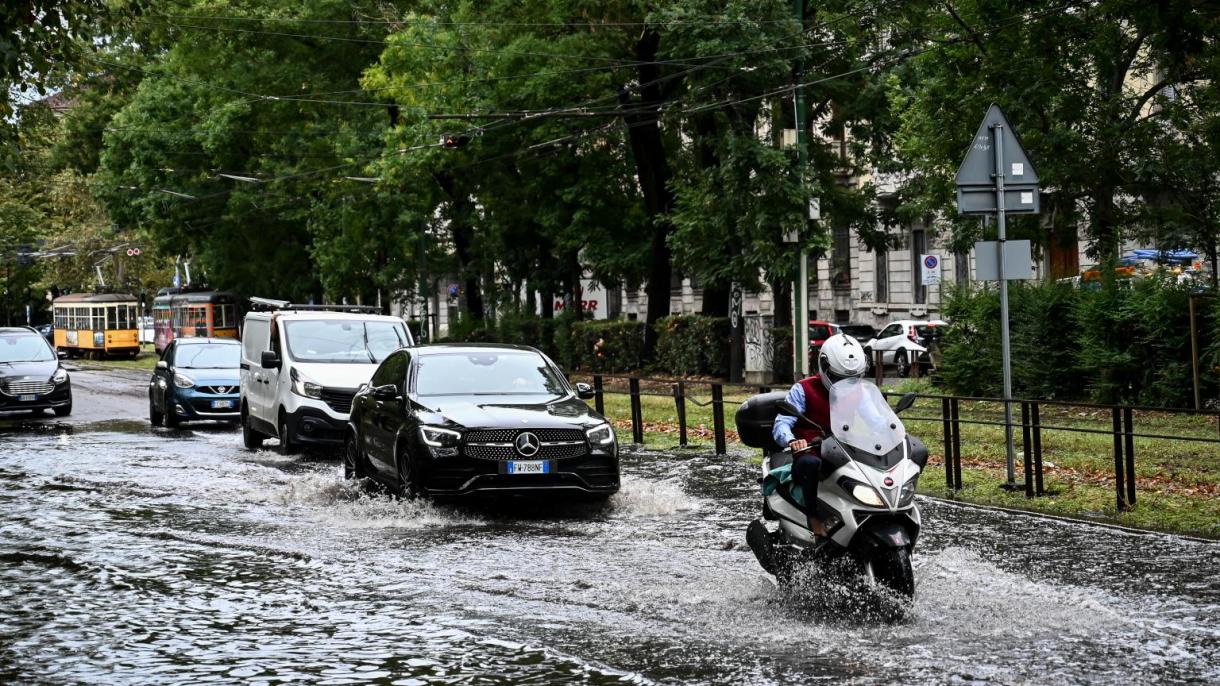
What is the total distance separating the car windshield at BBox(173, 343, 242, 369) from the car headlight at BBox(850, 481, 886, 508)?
21.0 meters

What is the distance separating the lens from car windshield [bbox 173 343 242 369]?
91.0 feet

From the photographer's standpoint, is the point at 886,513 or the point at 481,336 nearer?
the point at 886,513

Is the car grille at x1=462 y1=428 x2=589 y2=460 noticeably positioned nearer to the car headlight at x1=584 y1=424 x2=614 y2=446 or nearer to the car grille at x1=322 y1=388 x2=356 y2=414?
the car headlight at x1=584 y1=424 x2=614 y2=446

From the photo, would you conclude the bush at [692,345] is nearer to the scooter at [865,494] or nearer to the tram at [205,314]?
the scooter at [865,494]

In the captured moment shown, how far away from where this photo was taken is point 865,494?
26.6 ft

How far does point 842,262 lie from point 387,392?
39.8m

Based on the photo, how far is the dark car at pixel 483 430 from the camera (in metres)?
13.4

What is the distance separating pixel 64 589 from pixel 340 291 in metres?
44.1

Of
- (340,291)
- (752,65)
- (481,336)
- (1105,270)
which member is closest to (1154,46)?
(1105,270)

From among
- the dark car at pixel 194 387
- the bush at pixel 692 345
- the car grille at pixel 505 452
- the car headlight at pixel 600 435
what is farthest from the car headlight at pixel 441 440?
the bush at pixel 692 345

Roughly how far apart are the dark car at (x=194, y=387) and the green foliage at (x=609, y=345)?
13.7 meters

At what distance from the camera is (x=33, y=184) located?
85.8 meters

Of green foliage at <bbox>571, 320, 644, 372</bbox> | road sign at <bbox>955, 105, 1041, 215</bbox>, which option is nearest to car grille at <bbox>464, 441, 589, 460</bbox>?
road sign at <bbox>955, 105, 1041, 215</bbox>

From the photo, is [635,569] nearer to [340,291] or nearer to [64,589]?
[64,589]
